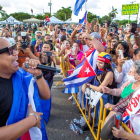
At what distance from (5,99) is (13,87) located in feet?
0.48

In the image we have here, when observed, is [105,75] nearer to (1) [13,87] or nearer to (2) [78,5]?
(1) [13,87]

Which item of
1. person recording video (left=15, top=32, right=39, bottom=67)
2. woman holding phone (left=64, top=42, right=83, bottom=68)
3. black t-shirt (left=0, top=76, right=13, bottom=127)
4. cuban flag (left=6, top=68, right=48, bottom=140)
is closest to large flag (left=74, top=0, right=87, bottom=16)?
woman holding phone (left=64, top=42, right=83, bottom=68)

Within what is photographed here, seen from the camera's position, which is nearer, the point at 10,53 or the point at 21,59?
the point at 10,53

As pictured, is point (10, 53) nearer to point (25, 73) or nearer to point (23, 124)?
point (25, 73)

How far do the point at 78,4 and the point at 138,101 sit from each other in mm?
4498

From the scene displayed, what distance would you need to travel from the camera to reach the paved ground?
10.3ft

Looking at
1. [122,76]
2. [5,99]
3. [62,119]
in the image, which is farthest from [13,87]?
[62,119]

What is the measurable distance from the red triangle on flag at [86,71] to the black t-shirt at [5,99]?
63.1 inches

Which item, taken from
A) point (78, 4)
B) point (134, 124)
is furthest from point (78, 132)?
point (78, 4)

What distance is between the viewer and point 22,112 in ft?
5.11

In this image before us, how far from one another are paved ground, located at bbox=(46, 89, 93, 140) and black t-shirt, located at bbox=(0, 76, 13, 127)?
182cm

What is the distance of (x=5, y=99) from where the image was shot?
1510 mm

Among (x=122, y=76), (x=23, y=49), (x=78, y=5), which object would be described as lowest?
(x=122, y=76)

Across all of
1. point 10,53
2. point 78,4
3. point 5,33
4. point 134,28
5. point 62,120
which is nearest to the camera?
point 10,53
